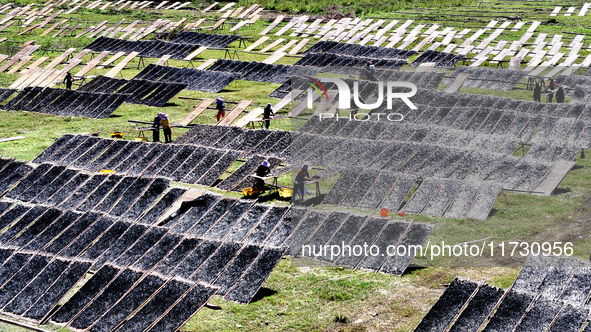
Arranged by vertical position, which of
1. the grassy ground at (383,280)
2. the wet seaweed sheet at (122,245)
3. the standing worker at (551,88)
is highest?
the wet seaweed sheet at (122,245)

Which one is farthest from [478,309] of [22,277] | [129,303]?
[22,277]

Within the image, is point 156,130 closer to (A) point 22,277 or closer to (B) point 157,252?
(B) point 157,252

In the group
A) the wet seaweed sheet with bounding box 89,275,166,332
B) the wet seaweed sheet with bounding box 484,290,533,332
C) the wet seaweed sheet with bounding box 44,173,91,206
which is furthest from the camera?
the wet seaweed sheet with bounding box 44,173,91,206

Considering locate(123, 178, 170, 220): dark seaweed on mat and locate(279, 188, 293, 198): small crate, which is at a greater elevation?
locate(123, 178, 170, 220): dark seaweed on mat

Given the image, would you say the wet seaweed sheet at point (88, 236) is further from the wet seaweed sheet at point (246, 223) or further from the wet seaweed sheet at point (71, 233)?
the wet seaweed sheet at point (246, 223)

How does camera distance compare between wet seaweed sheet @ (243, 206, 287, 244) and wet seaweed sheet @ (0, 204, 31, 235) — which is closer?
wet seaweed sheet @ (243, 206, 287, 244)

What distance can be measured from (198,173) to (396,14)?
40905 mm

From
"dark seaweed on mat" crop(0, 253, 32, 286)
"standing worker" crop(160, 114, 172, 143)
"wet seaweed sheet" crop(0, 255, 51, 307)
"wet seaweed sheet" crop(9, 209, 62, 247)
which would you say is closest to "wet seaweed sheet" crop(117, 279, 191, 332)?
"wet seaweed sheet" crop(0, 255, 51, 307)

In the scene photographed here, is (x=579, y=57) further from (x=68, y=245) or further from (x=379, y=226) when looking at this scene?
(x=68, y=245)

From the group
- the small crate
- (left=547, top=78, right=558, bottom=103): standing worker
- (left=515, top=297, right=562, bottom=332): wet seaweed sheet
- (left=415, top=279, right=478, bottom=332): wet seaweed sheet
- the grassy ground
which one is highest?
(left=515, top=297, right=562, bottom=332): wet seaweed sheet

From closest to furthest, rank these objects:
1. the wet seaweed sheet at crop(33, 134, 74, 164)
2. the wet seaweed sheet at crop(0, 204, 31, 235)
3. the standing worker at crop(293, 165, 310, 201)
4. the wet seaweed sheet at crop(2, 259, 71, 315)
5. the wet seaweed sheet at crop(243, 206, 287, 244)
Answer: the wet seaweed sheet at crop(2, 259, 71, 315) → the wet seaweed sheet at crop(243, 206, 287, 244) → the wet seaweed sheet at crop(0, 204, 31, 235) → the standing worker at crop(293, 165, 310, 201) → the wet seaweed sheet at crop(33, 134, 74, 164)

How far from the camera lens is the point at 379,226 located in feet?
66.6

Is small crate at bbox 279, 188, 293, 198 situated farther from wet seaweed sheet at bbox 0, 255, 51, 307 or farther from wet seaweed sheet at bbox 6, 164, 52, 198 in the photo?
wet seaweed sheet at bbox 6, 164, 52, 198

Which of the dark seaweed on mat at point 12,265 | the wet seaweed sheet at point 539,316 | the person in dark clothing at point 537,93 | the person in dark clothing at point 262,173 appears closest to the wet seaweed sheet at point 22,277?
the dark seaweed on mat at point 12,265
